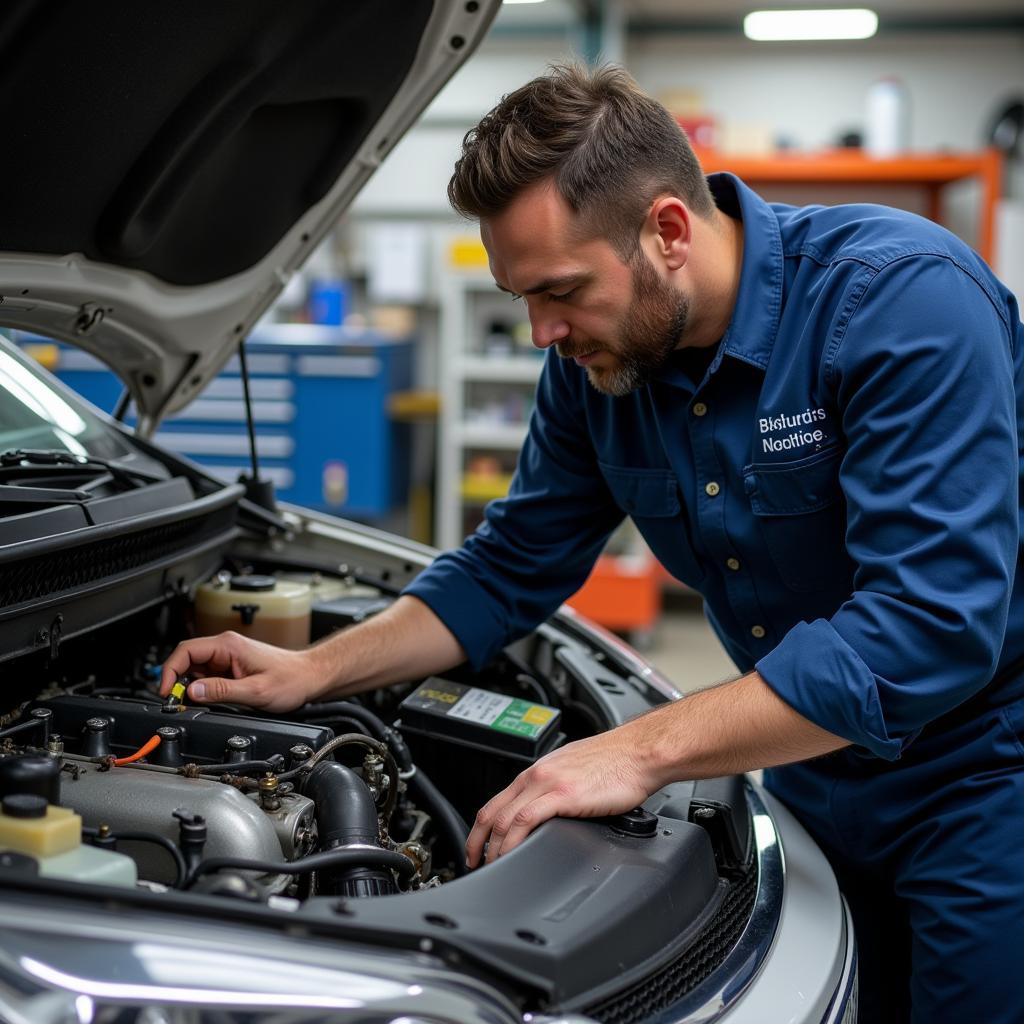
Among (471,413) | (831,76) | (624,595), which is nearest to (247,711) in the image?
(624,595)

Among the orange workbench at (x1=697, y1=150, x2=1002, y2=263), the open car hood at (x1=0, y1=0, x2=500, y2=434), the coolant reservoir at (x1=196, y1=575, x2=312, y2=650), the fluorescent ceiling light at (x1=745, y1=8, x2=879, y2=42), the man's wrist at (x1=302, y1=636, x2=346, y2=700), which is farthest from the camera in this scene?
the fluorescent ceiling light at (x1=745, y1=8, x2=879, y2=42)

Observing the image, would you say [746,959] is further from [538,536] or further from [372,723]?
[538,536]

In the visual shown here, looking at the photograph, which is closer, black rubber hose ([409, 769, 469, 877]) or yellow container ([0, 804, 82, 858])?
yellow container ([0, 804, 82, 858])

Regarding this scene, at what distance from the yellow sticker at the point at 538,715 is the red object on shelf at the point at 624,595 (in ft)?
11.2

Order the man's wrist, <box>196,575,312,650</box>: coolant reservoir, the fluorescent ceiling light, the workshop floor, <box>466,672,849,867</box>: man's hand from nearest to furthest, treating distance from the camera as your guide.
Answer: <box>466,672,849,867</box>: man's hand, the man's wrist, <box>196,575,312,650</box>: coolant reservoir, the workshop floor, the fluorescent ceiling light

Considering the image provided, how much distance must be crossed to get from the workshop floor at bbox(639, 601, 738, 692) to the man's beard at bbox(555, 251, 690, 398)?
275cm

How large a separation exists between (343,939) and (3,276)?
986 millimetres

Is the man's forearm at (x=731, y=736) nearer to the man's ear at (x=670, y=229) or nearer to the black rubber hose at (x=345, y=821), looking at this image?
the black rubber hose at (x=345, y=821)

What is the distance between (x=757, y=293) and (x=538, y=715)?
0.56 meters

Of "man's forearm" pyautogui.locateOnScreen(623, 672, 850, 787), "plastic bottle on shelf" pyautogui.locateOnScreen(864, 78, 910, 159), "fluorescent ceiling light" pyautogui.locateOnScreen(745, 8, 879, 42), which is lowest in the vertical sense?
"man's forearm" pyautogui.locateOnScreen(623, 672, 850, 787)

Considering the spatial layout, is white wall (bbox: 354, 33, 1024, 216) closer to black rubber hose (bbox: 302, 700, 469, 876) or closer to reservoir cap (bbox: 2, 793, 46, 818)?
black rubber hose (bbox: 302, 700, 469, 876)

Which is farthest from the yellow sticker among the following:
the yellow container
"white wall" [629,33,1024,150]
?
"white wall" [629,33,1024,150]

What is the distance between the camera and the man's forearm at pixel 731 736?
1.11 metres

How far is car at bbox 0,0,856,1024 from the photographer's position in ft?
2.54
